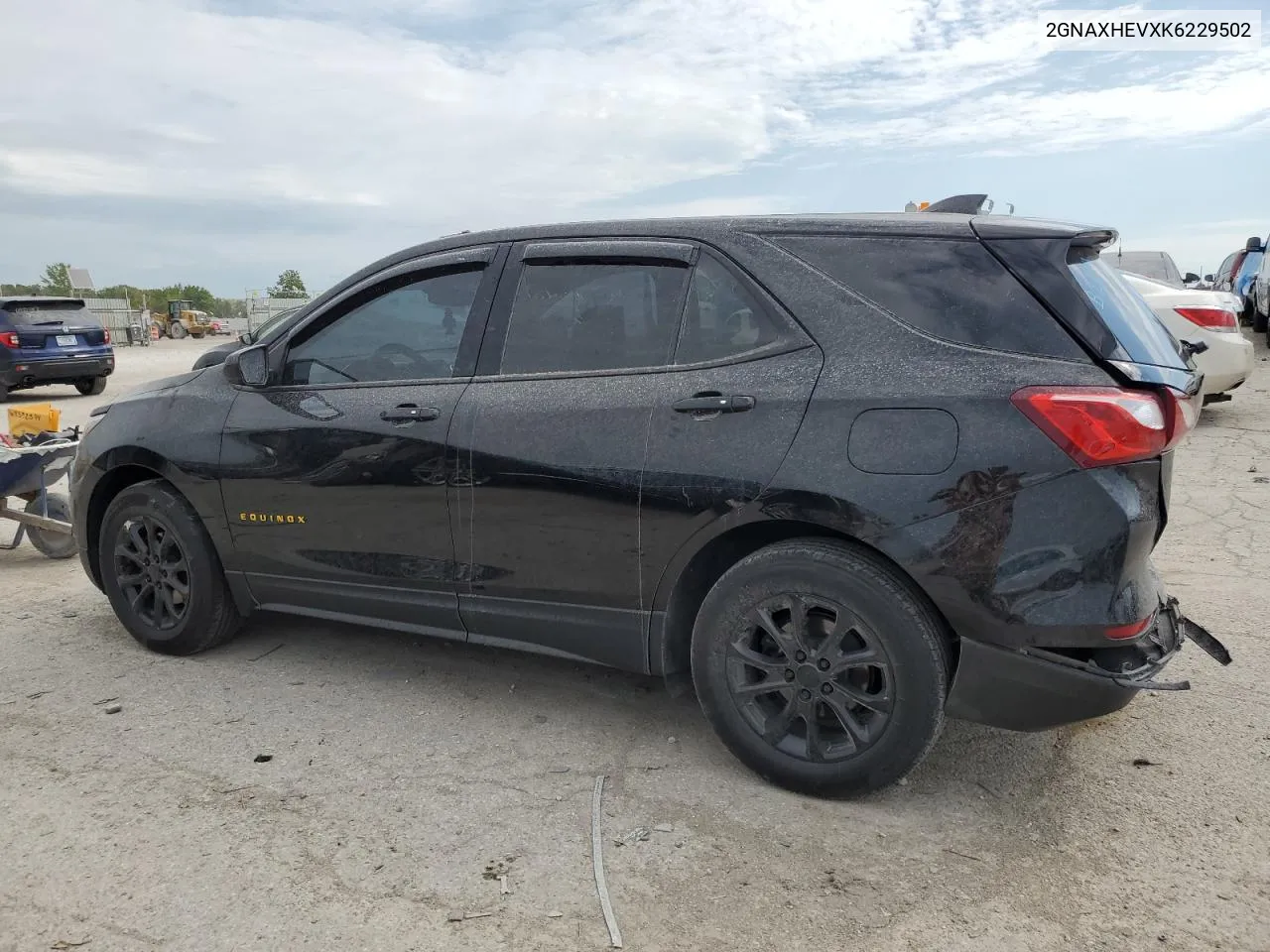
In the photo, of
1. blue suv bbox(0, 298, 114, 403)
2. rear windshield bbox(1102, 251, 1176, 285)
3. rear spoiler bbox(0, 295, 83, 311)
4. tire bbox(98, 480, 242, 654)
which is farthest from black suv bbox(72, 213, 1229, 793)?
rear spoiler bbox(0, 295, 83, 311)

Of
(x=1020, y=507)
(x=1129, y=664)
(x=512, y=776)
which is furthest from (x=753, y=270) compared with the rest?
(x=512, y=776)

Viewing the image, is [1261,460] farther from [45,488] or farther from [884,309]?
[45,488]

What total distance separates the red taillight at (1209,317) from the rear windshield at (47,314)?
51.8 ft

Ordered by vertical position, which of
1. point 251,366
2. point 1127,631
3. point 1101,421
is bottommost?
point 1127,631

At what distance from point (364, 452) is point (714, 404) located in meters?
1.43

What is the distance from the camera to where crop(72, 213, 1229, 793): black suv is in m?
2.68

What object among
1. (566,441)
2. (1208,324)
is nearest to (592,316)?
(566,441)

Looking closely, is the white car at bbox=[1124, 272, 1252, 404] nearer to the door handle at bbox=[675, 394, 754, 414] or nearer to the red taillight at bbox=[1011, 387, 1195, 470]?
the red taillight at bbox=[1011, 387, 1195, 470]

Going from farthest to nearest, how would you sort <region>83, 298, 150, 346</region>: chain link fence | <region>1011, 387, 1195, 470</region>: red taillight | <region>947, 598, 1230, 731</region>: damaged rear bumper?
<region>83, 298, 150, 346</region>: chain link fence → <region>947, 598, 1230, 731</region>: damaged rear bumper → <region>1011, 387, 1195, 470</region>: red taillight

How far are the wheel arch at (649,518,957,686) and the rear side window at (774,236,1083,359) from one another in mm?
676

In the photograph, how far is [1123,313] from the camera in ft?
9.41

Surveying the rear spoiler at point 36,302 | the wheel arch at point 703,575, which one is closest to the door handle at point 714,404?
the wheel arch at point 703,575

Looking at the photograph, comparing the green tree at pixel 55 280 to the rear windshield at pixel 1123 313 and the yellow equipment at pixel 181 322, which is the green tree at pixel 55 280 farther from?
the rear windshield at pixel 1123 313

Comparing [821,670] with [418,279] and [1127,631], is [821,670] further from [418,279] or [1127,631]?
[418,279]
